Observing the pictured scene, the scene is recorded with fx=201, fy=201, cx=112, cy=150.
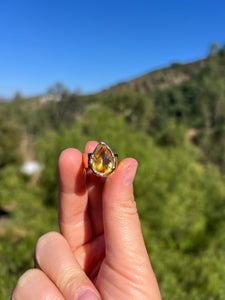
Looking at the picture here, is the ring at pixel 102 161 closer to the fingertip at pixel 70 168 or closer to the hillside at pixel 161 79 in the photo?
the fingertip at pixel 70 168

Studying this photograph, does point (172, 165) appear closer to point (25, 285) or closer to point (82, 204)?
point (82, 204)


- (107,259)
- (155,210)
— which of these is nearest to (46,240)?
(107,259)

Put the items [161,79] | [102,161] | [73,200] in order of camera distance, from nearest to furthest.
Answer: [102,161], [73,200], [161,79]

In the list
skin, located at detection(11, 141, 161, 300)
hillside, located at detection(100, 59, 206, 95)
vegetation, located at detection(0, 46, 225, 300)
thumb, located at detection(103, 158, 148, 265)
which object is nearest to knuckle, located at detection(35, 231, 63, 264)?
skin, located at detection(11, 141, 161, 300)

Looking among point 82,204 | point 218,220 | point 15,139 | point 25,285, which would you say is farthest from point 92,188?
point 15,139

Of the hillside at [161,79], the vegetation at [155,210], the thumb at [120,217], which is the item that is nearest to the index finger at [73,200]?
the thumb at [120,217]

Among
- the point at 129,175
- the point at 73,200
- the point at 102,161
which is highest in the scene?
the point at 102,161

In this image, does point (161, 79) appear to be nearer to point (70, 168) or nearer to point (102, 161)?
point (70, 168)
